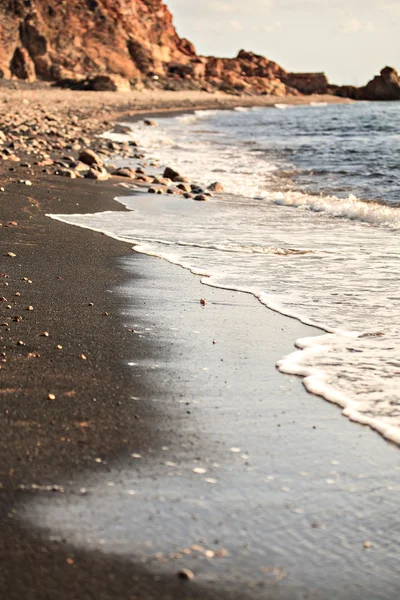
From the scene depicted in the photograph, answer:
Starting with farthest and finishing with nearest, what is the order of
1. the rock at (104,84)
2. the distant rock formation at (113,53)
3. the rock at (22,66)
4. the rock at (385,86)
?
the rock at (385,86), the distant rock formation at (113,53), the rock at (22,66), the rock at (104,84)

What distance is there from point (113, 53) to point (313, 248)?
78184 mm

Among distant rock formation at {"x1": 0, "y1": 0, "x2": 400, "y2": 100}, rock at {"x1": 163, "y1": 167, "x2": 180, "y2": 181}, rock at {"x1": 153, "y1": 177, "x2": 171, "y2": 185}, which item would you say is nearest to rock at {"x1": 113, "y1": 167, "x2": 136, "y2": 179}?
rock at {"x1": 153, "y1": 177, "x2": 171, "y2": 185}

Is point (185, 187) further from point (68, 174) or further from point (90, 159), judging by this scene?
point (90, 159)

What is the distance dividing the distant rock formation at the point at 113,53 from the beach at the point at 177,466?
57.7 m

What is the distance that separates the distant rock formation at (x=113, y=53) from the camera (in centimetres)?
6700

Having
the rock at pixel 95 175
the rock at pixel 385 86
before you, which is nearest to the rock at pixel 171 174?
the rock at pixel 95 175

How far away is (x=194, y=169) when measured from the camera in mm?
16297

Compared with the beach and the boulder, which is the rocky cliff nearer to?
the boulder

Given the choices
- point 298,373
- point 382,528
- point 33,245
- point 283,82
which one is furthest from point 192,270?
point 283,82

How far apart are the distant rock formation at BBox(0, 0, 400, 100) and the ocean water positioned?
47951 mm

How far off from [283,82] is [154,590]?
131559mm

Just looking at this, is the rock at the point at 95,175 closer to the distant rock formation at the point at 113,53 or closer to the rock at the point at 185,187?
the rock at the point at 185,187

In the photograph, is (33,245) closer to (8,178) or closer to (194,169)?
(8,178)

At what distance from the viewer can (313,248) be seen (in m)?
7.62
